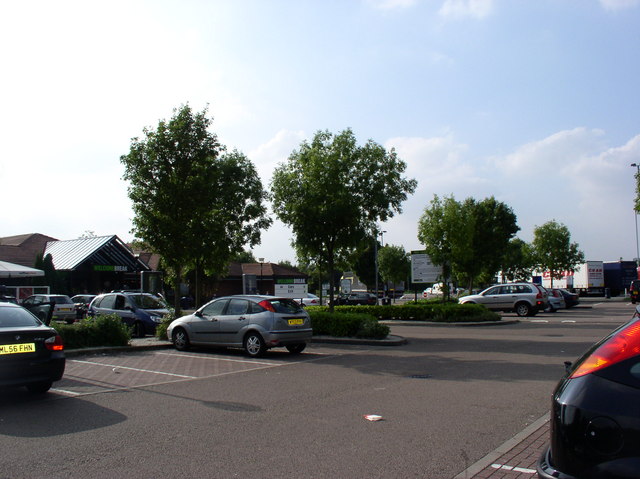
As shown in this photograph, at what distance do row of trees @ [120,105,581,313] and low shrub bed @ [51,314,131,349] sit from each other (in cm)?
303

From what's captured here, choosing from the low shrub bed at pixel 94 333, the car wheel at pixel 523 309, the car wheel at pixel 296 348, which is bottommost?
the car wheel at pixel 523 309

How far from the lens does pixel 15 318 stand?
29.2 ft

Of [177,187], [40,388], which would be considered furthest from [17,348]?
[177,187]

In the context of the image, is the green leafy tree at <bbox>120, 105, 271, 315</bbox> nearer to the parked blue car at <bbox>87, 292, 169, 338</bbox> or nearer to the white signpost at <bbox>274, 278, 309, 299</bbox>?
the parked blue car at <bbox>87, 292, 169, 338</bbox>

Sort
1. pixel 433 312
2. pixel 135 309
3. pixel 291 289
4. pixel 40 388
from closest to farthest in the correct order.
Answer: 1. pixel 40 388
2. pixel 135 309
3. pixel 433 312
4. pixel 291 289

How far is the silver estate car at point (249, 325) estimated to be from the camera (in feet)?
45.1

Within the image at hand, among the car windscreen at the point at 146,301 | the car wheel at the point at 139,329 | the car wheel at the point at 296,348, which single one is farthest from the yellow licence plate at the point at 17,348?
the car windscreen at the point at 146,301

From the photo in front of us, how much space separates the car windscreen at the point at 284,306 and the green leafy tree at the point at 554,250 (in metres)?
52.7

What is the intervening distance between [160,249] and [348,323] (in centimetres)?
632

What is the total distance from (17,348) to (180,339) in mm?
7265

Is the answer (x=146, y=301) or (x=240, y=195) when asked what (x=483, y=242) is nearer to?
(x=240, y=195)

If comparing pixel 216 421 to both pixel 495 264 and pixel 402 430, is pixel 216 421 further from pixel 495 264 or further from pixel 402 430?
pixel 495 264

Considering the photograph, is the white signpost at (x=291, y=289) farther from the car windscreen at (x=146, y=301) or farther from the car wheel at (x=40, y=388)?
the car wheel at (x=40, y=388)

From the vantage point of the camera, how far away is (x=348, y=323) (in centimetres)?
1803
